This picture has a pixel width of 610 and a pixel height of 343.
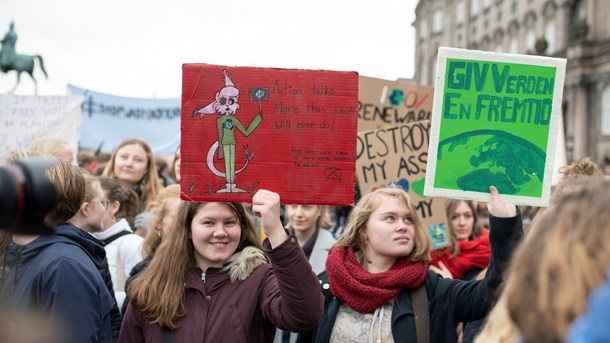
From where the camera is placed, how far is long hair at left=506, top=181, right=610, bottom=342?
4.25 ft

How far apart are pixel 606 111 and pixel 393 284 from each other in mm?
37427

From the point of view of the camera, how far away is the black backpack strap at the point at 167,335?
322 cm

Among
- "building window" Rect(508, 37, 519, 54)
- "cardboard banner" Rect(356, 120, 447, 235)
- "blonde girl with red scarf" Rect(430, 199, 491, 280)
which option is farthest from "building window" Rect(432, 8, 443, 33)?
"cardboard banner" Rect(356, 120, 447, 235)

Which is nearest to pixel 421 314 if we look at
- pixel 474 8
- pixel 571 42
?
pixel 571 42

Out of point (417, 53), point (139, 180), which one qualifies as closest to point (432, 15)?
point (417, 53)

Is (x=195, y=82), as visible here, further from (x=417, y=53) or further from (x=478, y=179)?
(x=417, y=53)

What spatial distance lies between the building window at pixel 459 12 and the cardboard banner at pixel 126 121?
52278 mm

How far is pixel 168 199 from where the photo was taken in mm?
4617

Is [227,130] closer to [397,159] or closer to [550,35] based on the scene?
[397,159]

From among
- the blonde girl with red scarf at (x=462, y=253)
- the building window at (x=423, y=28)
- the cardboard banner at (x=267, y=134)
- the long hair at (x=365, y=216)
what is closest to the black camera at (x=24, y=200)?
the cardboard banner at (x=267, y=134)

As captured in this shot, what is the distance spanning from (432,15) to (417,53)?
195 inches

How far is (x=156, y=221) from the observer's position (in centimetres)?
451

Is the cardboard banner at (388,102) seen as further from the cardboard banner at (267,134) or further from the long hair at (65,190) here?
the long hair at (65,190)

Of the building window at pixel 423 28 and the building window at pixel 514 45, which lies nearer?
the building window at pixel 514 45
